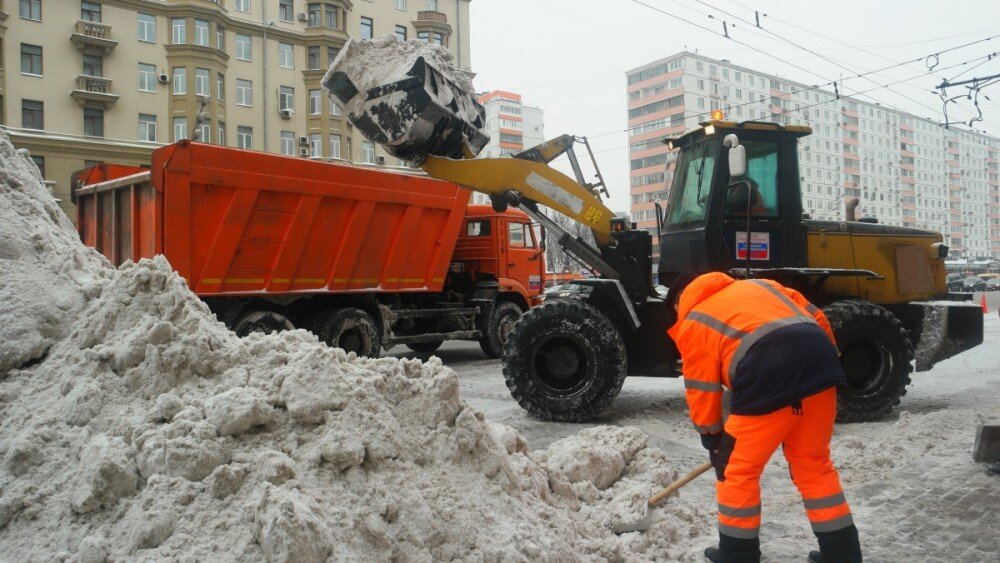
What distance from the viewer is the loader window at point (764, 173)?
21.8 feet

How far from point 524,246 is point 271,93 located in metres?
26.6

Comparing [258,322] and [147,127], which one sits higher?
[147,127]

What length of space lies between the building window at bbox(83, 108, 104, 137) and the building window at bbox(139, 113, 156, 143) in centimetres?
158

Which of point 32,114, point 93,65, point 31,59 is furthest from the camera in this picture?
point 93,65

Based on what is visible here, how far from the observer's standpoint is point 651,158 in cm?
6500

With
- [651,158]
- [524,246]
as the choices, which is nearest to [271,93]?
[524,246]

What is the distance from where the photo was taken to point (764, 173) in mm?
6699

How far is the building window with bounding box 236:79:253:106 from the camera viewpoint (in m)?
34.2

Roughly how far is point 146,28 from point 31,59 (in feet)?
15.6

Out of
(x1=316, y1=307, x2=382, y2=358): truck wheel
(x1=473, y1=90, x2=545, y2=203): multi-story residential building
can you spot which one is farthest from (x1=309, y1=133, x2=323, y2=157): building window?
(x1=473, y1=90, x2=545, y2=203): multi-story residential building

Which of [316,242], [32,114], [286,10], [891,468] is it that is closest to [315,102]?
[286,10]

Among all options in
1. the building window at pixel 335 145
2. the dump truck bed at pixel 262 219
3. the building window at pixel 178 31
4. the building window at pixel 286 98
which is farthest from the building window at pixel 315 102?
the dump truck bed at pixel 262 219

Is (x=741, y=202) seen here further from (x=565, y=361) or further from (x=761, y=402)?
(x=761, y=402)

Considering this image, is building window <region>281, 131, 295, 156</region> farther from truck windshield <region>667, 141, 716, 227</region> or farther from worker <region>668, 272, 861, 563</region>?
worker <region>668, 272, 861, 563</region>
